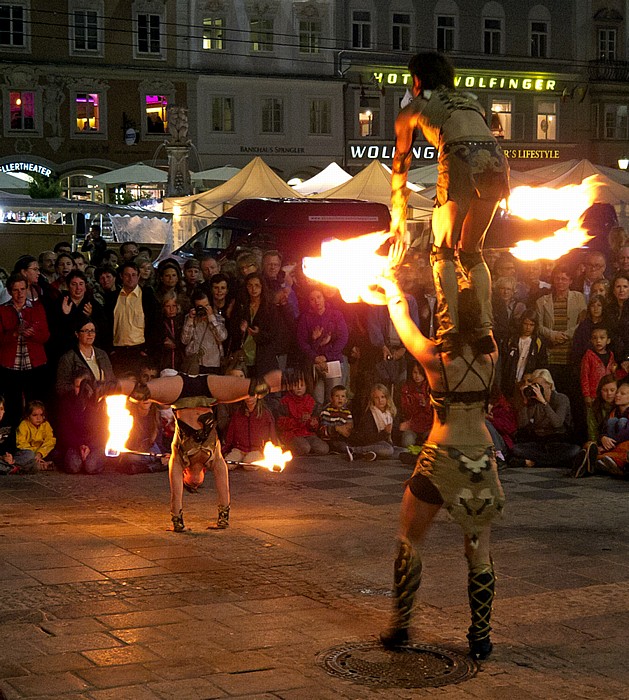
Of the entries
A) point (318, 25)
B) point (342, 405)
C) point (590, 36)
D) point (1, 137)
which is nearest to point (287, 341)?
point (342, 405)

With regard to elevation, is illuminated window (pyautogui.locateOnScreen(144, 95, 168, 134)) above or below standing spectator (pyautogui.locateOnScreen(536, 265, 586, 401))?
above

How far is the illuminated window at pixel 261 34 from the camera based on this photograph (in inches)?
1811

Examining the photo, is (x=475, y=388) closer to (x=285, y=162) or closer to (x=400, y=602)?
(x=400, y=602)

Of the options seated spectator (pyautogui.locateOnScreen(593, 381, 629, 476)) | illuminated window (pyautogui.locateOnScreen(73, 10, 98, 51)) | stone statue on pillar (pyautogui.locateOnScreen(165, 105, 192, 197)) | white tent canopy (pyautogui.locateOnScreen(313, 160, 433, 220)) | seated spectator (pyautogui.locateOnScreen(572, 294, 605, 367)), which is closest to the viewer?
seated spectator (pyautogui.locateOnScreen(593, 381, 629, 476))

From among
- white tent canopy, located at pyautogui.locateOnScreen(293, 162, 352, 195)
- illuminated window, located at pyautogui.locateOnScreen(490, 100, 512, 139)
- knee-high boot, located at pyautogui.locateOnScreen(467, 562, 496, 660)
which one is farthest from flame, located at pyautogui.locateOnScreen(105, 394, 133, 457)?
illuminated window, located at pyautogui.locateOnScreen(490, 100, 512, 139)

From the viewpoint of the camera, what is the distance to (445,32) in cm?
4891

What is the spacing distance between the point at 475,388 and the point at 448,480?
1.50 feet

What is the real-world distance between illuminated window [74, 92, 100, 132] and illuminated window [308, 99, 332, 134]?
812 centimetres

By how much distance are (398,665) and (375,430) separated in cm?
703

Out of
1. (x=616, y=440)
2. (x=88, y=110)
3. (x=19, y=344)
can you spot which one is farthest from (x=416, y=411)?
(x=88, y=110)

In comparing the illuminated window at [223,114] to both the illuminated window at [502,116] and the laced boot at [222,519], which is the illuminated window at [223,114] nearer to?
the illuminated window at [502,116]

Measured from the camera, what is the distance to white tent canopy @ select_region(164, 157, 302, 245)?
2248 centimetres

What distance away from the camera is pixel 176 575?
7395 millimetres

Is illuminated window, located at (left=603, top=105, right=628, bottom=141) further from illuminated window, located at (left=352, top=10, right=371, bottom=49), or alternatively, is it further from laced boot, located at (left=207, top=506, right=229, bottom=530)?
laced boot, located at (left=207, top=506, right=229, bottom=530)
